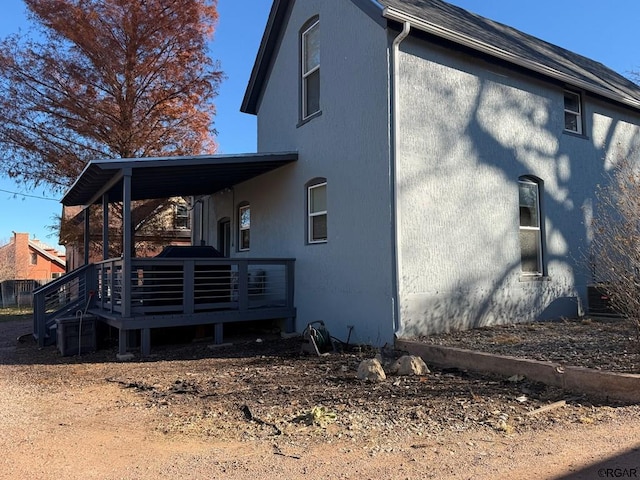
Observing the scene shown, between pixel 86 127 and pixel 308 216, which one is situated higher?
pixel 86 127

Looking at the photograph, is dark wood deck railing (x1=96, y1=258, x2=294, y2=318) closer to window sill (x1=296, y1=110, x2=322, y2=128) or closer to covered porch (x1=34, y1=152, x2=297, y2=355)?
covered porch (x1=34, y1=152, x2=297, y2=355)

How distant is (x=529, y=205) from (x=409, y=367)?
5405 mm

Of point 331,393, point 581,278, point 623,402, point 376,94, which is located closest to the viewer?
point 623,402

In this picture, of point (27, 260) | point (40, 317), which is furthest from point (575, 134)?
point (27, 260)

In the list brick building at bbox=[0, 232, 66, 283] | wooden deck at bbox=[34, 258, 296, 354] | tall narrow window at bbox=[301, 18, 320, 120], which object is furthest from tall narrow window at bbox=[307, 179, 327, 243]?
brick building at bbox=[0, 232, 66, 283]

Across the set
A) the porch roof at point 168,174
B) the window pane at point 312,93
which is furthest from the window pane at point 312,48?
the porch roof at point 168,174

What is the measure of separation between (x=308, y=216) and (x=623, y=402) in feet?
21.2

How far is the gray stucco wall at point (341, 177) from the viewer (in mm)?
8242

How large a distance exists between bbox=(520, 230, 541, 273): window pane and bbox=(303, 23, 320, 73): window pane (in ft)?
17.5

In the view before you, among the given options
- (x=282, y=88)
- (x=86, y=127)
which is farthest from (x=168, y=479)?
(x=86, y=127)

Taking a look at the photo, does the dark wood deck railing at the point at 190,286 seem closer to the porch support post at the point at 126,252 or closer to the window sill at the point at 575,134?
the porch support post at the point at 126,252

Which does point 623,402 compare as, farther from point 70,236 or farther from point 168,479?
point 70,236

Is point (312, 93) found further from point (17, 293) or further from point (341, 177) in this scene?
point (17, 293)

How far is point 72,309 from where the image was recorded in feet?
35.9
